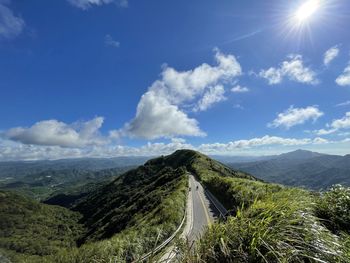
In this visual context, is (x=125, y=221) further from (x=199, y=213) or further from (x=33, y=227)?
(x=33, y=227)

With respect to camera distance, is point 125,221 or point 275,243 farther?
point 125,221

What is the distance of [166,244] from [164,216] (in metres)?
6.50

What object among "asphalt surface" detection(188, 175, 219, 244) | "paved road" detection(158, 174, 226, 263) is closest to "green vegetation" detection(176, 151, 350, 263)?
"paved road" detection(158, 174, 226, 263)

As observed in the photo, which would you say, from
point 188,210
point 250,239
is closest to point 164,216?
point 188,210

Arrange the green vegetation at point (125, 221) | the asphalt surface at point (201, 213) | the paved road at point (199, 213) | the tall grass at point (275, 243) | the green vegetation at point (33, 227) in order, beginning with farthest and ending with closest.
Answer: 1. the green vegetation at point (33, 227)
2. the asphalt surface at point (201, 213)
3. the paved road at point (199, 213)
4. the green vegetation at point (125, 221)
5. the tall grass at point (275, 243)

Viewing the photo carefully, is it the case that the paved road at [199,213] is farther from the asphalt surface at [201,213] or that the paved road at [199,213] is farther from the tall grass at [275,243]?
the tall grass at [275,243]

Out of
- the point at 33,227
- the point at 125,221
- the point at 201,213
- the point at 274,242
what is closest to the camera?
the point at 274,242

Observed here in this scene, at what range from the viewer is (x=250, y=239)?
448cm

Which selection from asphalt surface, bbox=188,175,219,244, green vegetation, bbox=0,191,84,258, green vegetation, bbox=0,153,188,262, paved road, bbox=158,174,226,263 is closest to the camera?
green vegetation, bbox=0,153,188,262

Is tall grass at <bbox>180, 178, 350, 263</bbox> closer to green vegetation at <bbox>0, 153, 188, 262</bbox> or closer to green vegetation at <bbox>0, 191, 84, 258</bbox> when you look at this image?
green vegetation at <bbox>0, 153, 188, 262</bbox>

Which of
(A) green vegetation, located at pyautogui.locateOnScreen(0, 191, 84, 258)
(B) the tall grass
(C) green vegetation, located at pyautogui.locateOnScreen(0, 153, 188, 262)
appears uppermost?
(B) the tall grass

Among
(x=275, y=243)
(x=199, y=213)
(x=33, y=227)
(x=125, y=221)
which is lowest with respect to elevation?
(x=33, y=227)

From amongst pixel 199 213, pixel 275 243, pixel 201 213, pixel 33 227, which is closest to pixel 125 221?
pixel 199 213

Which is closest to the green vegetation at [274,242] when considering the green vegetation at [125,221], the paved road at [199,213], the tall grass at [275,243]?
Result: the tall grass at [275,243]
